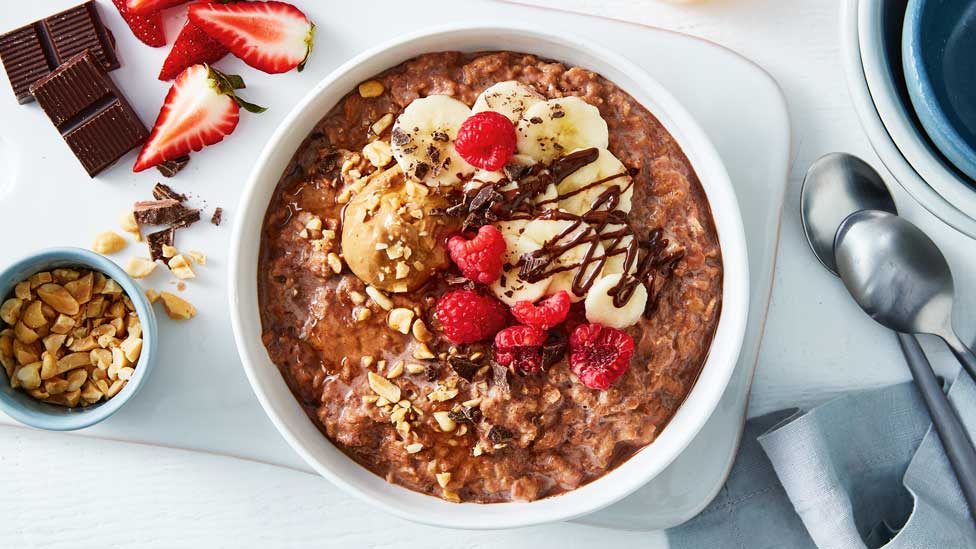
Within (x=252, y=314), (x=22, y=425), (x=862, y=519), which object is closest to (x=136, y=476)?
(x=22, y=425)

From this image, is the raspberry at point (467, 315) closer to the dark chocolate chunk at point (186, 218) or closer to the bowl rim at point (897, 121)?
the dark chocolate chunk at point (186, 218)

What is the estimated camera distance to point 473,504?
103 inches

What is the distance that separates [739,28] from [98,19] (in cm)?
220

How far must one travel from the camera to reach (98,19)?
9.53 feet

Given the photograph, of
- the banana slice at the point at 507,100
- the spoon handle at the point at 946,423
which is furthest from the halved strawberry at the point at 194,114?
the spoon handle at the point at 946,423

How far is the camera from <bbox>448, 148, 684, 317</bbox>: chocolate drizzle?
239 cm

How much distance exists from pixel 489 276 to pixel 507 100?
0.52 metres

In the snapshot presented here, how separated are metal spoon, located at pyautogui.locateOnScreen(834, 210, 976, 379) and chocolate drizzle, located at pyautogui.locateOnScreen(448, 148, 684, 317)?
830mm

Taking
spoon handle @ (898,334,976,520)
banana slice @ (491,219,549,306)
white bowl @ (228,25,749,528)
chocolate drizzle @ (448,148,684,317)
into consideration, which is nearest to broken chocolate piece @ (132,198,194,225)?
white bowl @ (228,25,749,528)

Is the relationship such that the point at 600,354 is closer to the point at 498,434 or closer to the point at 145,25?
the point at 498,434

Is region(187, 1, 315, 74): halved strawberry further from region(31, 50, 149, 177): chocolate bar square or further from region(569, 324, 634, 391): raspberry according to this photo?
region(569, 324, 634, 391): raspberry

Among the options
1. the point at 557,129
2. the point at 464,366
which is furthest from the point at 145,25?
the point at 464,366

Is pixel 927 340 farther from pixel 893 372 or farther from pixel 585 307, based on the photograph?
pixel 585 307

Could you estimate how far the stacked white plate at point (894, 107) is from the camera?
8.13 feet
